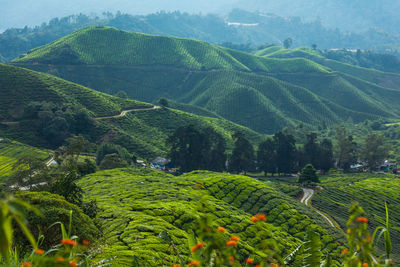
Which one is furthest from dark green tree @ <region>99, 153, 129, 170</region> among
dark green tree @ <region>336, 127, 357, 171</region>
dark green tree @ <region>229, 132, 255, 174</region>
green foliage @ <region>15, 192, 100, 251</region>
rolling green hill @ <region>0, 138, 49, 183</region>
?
dark green tree @ <region>336, 127, 357, 171</region>

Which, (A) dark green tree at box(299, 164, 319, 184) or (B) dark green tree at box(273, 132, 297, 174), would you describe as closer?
(A) dark green tree at box(299, 164, 319, 184)

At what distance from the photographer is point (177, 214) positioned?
91.4 feet

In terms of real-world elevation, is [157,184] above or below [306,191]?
above

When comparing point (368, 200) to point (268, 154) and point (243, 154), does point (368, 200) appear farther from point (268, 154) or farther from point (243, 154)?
point (243, 154)

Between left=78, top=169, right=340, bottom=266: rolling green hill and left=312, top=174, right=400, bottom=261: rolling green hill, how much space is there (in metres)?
11.6

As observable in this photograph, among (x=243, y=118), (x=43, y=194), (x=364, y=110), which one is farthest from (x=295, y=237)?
(x=364, y=110)

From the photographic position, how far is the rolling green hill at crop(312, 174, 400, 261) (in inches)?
2067

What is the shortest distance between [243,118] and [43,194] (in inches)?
5385

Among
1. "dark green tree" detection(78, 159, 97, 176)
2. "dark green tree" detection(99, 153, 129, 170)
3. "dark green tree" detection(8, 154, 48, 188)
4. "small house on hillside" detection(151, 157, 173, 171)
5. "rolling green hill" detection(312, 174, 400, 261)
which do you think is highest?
"dark green tree" detection(8, 154, 48, 188)

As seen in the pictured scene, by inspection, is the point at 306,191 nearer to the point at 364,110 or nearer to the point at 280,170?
the point at 280,170

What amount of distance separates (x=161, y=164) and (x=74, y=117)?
2907 cm

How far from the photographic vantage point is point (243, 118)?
156m

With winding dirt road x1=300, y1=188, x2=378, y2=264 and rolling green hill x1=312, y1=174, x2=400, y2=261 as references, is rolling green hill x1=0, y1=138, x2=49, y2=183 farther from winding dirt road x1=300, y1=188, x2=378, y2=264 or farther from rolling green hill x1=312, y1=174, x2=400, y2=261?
rolling green hill x1=312, y1=174, x2=400, y2=261

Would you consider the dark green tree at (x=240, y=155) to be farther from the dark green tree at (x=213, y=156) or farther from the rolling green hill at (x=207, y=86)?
the rolling green hill at (x=207, y=86)
